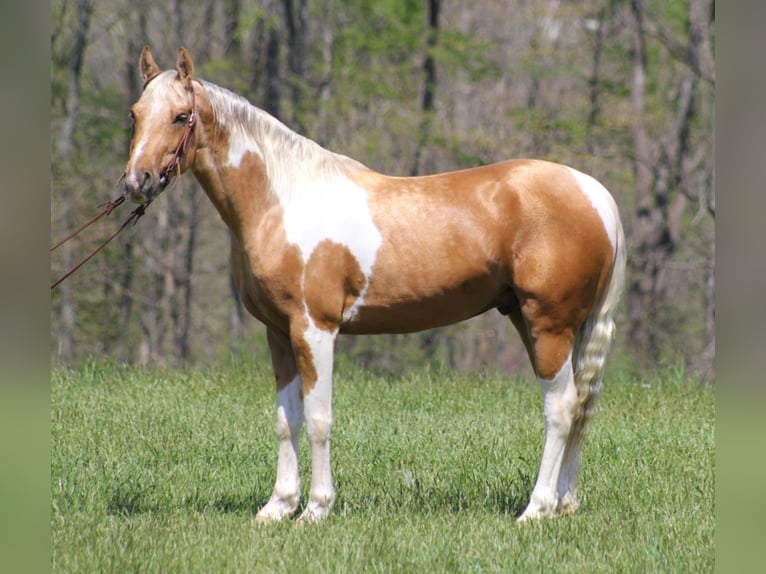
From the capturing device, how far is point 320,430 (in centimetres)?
502

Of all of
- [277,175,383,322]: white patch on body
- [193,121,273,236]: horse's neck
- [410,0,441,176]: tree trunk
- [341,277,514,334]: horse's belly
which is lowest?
[410,0,441,176]: tree trunk

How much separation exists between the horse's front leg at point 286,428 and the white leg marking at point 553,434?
130 centimetres

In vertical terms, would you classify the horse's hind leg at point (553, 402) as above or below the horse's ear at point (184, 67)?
below

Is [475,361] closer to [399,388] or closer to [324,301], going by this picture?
[399,388]

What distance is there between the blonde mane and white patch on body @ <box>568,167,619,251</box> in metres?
1.36

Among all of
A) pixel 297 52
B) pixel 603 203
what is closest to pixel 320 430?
pixel 603 203

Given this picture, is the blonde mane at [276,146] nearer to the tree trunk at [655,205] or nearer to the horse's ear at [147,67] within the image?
the horse's ear at [147,67]

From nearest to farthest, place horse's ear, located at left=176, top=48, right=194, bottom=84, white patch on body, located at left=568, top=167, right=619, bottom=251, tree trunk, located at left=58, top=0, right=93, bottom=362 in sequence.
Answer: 1. horse's ear, located at left=176, top=48, right=194, bottom=84
2. white patch on body, located at left=568, top=167, right=619, bottom=251
3. tree trunk, located at left=58, top=0, right=93, bottom=362

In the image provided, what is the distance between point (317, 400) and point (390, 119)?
12394mm

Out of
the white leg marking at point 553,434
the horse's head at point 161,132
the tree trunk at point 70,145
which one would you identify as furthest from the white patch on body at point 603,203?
the tree trunk at point 70,145

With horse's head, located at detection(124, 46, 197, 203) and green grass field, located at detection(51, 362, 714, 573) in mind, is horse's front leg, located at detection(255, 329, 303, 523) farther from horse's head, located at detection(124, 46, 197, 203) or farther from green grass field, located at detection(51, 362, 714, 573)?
horse's head, located at detection(124, 46, 197, 203)

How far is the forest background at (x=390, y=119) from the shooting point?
17172 millimetres

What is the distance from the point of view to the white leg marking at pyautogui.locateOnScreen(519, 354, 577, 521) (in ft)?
16.7

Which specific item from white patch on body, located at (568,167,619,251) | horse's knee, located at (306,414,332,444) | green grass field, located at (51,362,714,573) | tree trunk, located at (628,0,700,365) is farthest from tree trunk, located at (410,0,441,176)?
horse's knee, located at (306,414,332,444)
